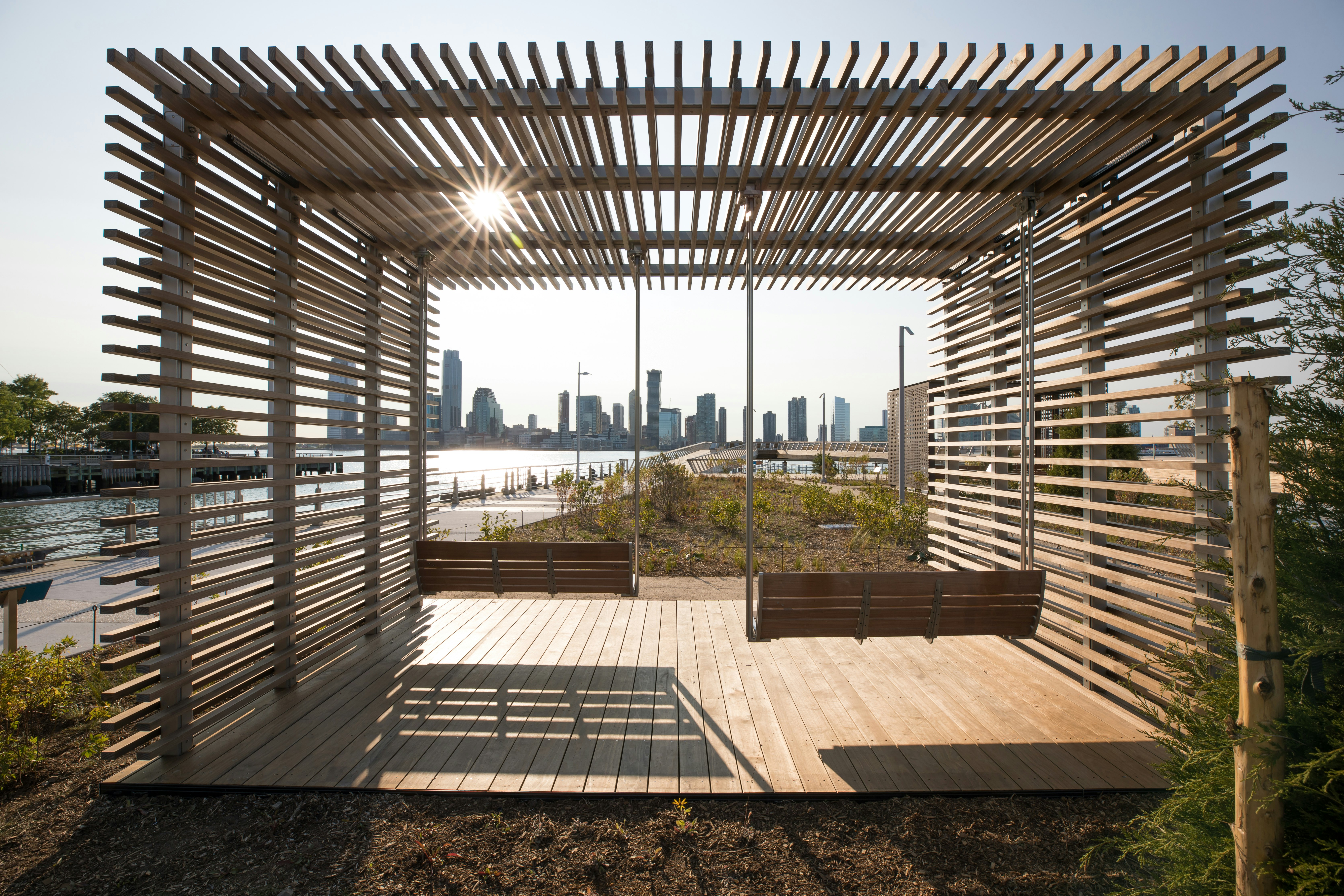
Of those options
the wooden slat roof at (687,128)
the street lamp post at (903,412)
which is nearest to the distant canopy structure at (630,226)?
the wooden slat roof at (687,128)

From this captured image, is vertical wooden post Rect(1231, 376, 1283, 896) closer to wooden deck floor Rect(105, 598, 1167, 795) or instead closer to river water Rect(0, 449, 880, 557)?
wooden deck floor Rect(105, 598, 1167, 795)

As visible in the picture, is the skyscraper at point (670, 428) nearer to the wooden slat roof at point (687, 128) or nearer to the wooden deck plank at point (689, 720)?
the wooden deck plank at point (689, 720)

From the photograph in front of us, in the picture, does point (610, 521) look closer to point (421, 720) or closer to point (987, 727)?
point (421, 720)

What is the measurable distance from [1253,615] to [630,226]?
4542 mm

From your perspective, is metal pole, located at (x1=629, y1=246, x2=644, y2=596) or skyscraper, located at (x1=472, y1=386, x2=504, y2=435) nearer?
metal pole, located at (x1=629, y1=246, x2=644, y2=596)

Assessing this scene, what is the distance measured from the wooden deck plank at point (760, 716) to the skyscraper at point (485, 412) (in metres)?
94.3

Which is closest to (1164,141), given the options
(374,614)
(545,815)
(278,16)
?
(545,815)

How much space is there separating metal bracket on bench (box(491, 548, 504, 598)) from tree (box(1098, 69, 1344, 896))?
3.49 m

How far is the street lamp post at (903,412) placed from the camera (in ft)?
31.2

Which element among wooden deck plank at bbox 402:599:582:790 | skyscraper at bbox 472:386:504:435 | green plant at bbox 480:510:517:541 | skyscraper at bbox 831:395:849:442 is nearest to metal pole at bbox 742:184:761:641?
wooden deck plank at bbox 402:599:582:790

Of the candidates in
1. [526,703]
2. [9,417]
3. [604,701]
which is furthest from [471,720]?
[9,417]

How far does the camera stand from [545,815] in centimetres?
231

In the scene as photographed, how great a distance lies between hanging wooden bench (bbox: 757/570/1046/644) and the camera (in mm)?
3105

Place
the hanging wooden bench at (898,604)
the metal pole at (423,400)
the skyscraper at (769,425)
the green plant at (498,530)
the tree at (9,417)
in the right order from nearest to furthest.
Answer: the hanging wooden bench at (898,604) < the metal pole at (423,400) < the green plant at (498,530) < the tree at (9,417) < the skyscraper at (769,425)
